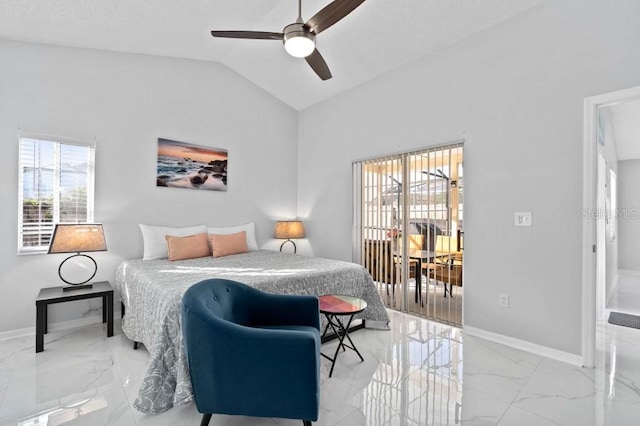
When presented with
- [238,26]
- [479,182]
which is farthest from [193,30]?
[479,182]

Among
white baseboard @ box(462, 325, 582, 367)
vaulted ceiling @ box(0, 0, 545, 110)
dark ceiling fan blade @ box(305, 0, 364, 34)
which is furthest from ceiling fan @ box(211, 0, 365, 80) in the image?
white baseboard @ box(462, 325, 582, 367)

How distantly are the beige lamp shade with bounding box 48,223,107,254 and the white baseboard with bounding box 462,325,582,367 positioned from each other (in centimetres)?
386

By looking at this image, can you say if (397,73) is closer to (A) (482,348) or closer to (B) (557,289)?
(B) (557,289)

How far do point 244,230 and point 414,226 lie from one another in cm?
232

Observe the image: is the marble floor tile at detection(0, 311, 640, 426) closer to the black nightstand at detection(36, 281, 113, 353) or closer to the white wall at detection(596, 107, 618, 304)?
the black nightstand at detection(36, 281, 113, 353)

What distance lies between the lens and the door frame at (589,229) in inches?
98.9

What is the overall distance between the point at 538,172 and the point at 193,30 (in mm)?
3766

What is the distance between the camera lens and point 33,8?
2680 millimetres

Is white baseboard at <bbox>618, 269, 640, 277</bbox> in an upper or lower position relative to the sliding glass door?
lower

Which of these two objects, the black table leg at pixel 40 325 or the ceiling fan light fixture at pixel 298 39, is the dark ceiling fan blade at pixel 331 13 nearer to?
the ceiling fan light fixture at pixel 298 39

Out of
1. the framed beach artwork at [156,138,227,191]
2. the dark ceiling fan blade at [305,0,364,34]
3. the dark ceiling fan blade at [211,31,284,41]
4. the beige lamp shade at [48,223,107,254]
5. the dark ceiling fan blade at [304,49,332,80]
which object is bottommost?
the beige lamp shade at [48,223,107,254]

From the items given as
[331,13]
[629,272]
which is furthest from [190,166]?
[629,272]

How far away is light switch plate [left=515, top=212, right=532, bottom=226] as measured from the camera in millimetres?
2854

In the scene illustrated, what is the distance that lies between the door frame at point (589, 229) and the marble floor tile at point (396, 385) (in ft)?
0.77
